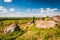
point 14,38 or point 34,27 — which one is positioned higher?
point 34,27

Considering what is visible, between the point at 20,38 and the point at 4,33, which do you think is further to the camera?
the point at 4,33

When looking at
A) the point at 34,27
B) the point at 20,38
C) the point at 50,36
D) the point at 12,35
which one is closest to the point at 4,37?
the point at 12,35

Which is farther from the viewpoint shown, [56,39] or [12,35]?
[12,35]

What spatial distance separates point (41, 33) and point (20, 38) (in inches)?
51.8

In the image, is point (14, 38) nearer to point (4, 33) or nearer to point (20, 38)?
point (20, 38)

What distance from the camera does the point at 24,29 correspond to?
8.47 m

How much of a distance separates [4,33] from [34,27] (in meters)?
2.06

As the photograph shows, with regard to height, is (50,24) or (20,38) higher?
(50,24)

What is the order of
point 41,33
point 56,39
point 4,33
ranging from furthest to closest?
point 4,33 → point 41,33 → point 56,39

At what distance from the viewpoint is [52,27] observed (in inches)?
307

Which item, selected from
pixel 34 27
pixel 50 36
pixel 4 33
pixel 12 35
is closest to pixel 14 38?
pixel 12 35

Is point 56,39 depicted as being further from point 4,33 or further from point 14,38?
point 4,33

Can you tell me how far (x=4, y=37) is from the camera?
758cm

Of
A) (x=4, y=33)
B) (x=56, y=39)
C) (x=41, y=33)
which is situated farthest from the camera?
(x=4, y=33)
